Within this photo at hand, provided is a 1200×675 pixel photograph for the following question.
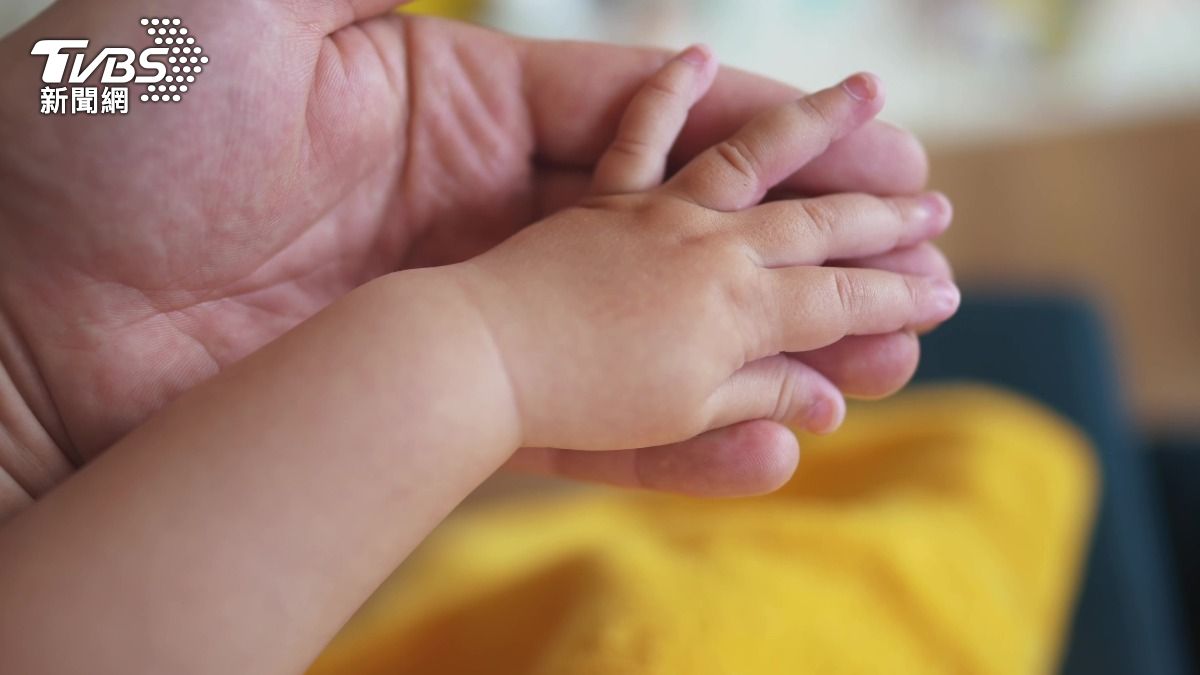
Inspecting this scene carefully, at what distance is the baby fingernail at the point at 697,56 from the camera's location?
521 millimetres

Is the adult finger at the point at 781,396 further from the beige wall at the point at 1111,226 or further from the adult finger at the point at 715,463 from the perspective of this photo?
the beige wall at the point at 1111,226

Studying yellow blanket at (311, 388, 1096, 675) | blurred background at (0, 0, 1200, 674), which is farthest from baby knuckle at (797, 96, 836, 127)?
blurred background at (0, 0, 1200, 674)

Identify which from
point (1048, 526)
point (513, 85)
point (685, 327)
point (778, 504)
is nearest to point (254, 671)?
point (685, 327)

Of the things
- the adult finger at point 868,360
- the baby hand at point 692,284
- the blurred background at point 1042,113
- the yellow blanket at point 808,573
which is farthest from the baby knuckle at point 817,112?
the blurred background at point 1042,113

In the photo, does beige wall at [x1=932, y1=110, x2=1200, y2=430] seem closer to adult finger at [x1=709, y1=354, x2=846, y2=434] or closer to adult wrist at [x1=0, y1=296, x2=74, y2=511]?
adult finger at [x1=709, y1=354, x2=846, y2=434]

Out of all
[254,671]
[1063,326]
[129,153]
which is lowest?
[1063,326]

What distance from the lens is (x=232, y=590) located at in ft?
1.20

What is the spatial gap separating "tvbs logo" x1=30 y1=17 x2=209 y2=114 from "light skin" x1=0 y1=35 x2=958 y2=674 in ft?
0.49

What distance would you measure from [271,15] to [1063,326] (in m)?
0.85

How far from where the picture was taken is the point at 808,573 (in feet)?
2.09

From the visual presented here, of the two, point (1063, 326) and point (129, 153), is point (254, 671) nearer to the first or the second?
point (129, 153)

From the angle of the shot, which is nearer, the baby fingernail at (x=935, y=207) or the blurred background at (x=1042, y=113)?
the baby fingernail at (x=935, y=207)

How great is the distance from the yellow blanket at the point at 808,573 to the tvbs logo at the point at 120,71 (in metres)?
0.33

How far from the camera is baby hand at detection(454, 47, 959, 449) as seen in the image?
43 centimetres
